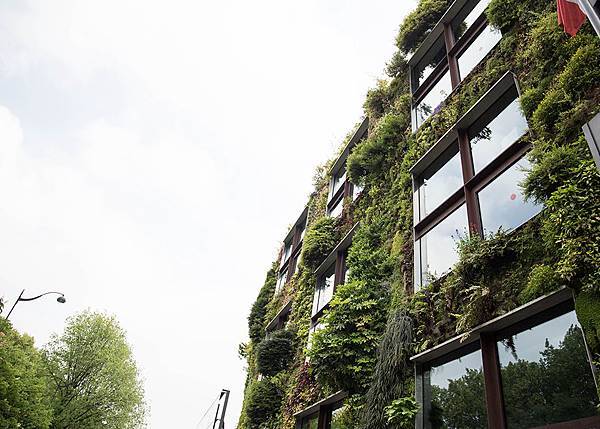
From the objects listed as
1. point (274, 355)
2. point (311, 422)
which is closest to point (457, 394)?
point (311, 422)

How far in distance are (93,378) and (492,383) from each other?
3060 centimetres

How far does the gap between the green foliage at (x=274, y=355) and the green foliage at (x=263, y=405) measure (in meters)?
0.51

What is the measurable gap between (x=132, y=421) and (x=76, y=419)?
146 inches

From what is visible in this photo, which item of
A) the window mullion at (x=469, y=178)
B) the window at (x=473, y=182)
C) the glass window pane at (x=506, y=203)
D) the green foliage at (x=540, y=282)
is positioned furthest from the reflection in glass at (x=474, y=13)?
the green foliage at (x=540, y=282)

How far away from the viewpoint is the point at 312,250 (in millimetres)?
14633

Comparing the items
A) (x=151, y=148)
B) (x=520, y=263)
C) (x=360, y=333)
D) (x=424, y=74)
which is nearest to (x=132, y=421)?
(x=151, y=148)

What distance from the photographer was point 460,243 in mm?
7059

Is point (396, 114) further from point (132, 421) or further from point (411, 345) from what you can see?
point (132, 421)

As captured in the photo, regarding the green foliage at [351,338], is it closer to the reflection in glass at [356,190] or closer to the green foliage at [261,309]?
the reflection in glass at [356,190]

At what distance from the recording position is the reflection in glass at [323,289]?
559 inches

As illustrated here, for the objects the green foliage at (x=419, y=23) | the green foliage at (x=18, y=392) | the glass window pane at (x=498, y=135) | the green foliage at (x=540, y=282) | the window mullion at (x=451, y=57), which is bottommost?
the green foliage at (x=540, y=282)

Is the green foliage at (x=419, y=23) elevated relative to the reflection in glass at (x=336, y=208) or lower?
elevated

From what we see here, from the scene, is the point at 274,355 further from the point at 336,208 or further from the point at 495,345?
the point at 495,345

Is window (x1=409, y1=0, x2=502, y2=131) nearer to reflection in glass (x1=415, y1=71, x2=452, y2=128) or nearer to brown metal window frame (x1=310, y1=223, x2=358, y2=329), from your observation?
reflection in glass (x1=415, y1=71, x2=452, y2=128)
